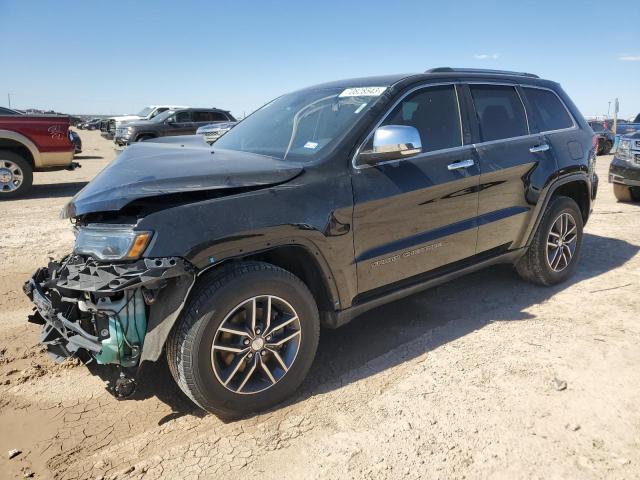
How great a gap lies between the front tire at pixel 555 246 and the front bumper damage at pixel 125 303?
326 centimetres

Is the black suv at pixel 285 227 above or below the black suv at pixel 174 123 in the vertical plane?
below

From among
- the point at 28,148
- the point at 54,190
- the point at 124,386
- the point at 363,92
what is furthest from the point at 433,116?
the point at 54,190

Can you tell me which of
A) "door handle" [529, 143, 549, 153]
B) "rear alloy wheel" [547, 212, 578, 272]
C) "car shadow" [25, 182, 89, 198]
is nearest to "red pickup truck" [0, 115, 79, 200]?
"car shadow" [25, 182, 89, 198]

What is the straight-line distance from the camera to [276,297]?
2.72 m

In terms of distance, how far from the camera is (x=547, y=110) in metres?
Result: 4.62

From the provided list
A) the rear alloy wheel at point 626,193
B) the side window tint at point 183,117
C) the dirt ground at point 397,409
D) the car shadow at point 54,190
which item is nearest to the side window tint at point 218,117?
the side window tint at point 183,117

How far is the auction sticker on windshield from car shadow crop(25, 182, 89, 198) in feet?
27.8

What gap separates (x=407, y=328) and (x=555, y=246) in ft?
5.88

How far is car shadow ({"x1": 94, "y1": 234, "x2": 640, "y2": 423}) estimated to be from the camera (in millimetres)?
3105

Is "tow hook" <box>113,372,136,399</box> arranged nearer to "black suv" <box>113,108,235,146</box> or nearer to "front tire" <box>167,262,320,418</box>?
"front tire" <box>167,262,320,418</box>

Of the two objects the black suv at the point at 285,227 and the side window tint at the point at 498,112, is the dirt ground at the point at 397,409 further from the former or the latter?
the side window tint at the point at 498,112

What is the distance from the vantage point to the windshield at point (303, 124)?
3.22 m

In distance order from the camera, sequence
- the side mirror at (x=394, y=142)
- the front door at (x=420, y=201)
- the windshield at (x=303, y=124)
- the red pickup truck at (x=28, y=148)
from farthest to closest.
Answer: the red pickup truck at (x=28, y=148)
the windshield at (x=303, y=124)
the front door at (x=420, y=201)
the side mirror at (x=394, y=142)

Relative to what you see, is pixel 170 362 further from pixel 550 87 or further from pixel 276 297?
pixel 550 87
